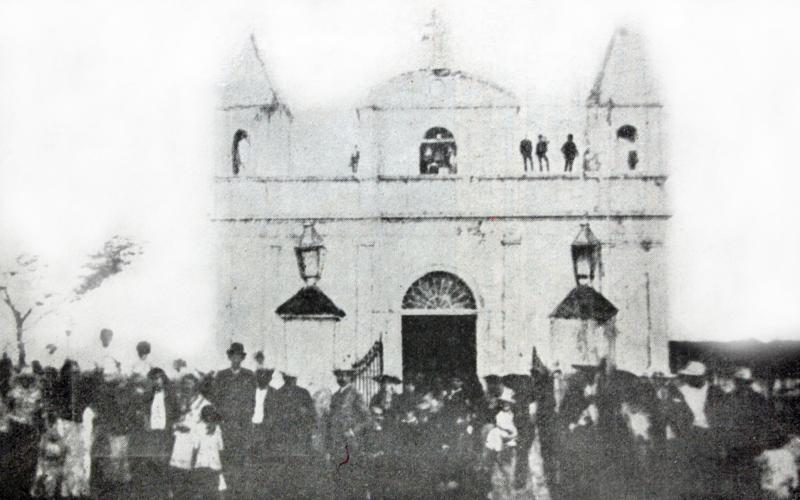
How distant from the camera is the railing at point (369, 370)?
21.0 ft

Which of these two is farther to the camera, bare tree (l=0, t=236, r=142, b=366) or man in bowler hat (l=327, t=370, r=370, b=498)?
bare tree (l=0, t=236, r=142, b=366)

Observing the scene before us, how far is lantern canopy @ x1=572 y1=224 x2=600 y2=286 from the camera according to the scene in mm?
6438

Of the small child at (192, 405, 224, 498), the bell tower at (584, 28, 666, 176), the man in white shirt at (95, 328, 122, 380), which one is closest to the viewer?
the small child at (192, 405, 224, 498)

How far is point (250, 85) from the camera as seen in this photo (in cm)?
652

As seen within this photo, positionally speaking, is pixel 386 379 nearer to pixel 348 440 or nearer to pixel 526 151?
pixel 348 440

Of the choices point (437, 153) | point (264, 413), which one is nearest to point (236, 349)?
point (264, 413)

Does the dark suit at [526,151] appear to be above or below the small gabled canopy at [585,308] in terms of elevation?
above

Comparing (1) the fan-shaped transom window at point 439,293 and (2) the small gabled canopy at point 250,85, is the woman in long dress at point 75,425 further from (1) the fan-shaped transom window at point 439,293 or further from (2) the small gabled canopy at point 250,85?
(1) the fan-shaped transom window at point 439,293

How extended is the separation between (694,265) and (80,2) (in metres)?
5.24

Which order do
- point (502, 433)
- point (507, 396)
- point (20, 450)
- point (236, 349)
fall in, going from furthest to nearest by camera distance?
point (20, 450)
point (236, 349)
point (507, 396)
point (502, 433)

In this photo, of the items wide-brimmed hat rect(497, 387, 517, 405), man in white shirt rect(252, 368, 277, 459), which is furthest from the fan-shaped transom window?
man in white shirt rect(252, 368, 277, 459)

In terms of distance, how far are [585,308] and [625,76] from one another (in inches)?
72.2

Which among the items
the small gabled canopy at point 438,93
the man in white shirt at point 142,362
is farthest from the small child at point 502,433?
the man in white shirt at point 142,362

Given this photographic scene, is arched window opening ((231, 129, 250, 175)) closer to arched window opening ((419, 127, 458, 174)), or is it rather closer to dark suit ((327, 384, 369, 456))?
arched window opening ((419, 127, 458, 174))
